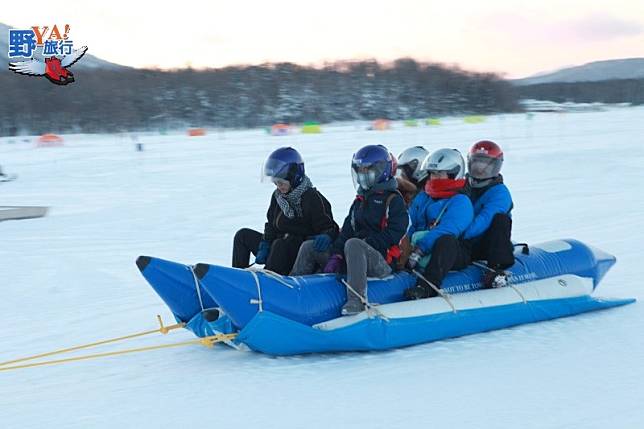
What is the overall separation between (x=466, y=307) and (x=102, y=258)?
5.44 metres

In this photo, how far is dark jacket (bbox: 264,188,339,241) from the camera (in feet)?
18.7

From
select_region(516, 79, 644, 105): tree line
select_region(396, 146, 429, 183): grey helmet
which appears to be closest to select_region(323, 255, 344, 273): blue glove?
select_region(396, 146, 429, 183): grey helmet

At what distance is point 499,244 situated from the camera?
577 cm

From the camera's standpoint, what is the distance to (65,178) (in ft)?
63.0

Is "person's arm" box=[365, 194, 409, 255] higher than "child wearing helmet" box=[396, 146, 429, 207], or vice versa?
"child wearing helmet" box=[396, 146, 429, 207]

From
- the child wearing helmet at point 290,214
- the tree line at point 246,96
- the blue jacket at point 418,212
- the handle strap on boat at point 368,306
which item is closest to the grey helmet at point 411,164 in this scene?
the blue jacket at point 418,212

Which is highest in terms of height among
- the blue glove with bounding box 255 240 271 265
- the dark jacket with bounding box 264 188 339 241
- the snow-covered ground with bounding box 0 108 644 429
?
the dark jacket with bounding box 264 188 339 241

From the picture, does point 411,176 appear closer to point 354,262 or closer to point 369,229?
point 369,229

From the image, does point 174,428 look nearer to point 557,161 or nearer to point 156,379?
point 156,379

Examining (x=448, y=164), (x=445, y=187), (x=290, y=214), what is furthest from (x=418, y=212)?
(x=290, y=214)

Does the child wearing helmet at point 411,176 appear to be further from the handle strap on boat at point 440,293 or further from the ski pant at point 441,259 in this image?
the handle strap on boat at point 440,293

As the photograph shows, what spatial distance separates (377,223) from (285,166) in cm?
79

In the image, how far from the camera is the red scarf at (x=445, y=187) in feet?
19.0

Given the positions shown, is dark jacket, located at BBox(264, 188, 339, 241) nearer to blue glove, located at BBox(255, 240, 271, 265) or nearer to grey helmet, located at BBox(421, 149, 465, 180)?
blue glove, located at BBox(255, 240, 271, 265)
